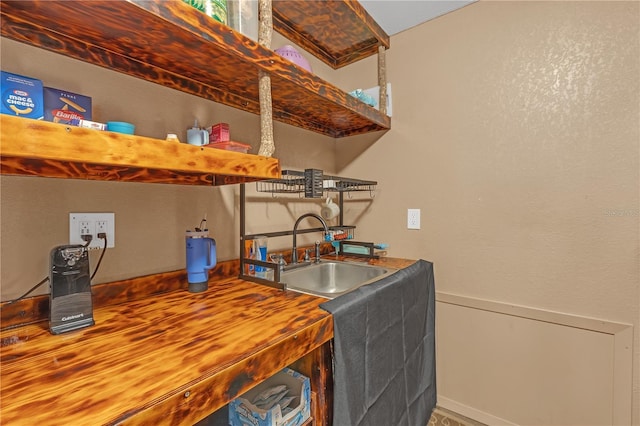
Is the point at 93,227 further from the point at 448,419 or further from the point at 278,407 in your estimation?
the point at 448,419

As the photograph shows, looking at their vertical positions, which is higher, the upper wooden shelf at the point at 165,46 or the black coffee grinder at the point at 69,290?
the upper wooden shelf at the point at 165,46

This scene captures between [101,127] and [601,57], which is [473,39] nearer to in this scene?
[601,57]

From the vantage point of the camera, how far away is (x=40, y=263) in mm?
837

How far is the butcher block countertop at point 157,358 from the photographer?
0.48m

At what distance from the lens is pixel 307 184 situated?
4.48 ft

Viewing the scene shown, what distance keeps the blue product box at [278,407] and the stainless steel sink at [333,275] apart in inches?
22.0

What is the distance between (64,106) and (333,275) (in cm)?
142

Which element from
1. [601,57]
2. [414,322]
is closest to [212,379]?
[414,322]

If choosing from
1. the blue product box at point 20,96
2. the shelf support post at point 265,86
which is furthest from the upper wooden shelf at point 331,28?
the blue product box at point 20,96

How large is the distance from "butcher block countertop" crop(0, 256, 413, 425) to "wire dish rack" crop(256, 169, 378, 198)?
576 millimetres

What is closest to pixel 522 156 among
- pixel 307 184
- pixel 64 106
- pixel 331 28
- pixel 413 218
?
pixel 413 218

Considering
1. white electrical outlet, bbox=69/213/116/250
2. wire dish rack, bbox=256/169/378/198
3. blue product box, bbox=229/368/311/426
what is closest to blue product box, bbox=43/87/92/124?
white electrical outlet, bbox=69/213/116/250

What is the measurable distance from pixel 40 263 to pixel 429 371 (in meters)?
1.77

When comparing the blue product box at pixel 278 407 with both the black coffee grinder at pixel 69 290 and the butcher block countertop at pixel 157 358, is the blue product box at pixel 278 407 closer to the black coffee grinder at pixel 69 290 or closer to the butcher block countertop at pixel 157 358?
the butcher block countertop at pixel 157 358
